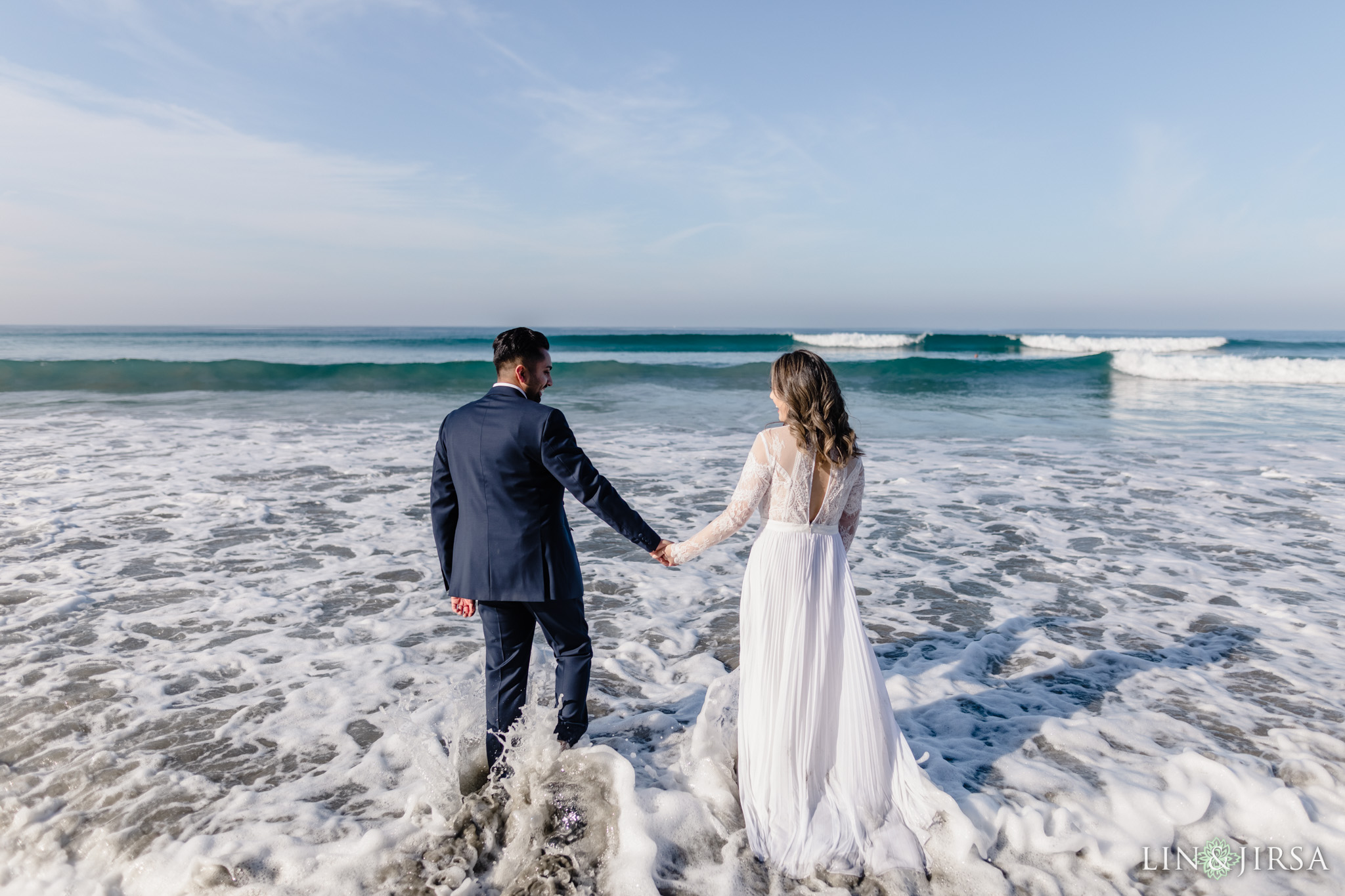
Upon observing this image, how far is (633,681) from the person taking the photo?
4.47 metres

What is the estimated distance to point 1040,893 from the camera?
2.69 m

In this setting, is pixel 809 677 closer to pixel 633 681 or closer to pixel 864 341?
pixel 633 681

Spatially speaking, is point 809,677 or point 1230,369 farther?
point 1230,369

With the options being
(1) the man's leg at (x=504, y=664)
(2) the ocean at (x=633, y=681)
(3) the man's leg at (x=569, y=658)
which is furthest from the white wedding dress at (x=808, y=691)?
(1) the man's leg at (x=504, y=664)

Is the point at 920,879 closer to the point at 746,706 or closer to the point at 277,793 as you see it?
the point at 746,706

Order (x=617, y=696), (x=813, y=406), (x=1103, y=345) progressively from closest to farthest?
(x=813, y=406) → (x=617, y=696) → (x=1103, y=345)

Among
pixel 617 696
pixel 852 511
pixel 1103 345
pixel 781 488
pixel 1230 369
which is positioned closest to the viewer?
pixel 781 488

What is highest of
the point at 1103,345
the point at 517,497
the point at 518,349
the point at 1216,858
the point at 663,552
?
the point at 1103,345

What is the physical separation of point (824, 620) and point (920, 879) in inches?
38.9

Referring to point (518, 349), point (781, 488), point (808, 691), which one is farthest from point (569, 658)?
point (518, 349)

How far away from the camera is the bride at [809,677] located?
9.31 feet

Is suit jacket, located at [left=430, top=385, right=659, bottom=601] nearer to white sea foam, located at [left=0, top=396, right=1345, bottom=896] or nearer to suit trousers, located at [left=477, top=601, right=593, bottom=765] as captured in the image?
suit trousers, located at [left=477, top=601, right=593, bottom=765]

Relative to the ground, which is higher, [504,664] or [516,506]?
[516,506]

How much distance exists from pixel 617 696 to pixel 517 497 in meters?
1.88
